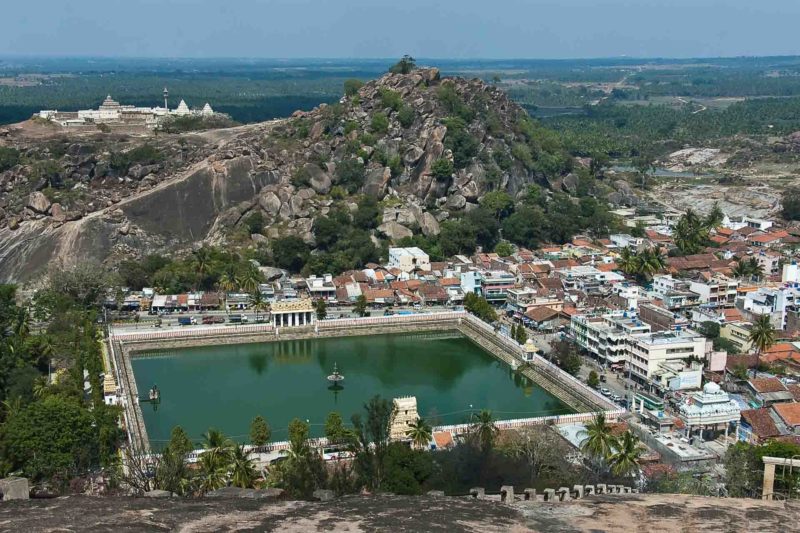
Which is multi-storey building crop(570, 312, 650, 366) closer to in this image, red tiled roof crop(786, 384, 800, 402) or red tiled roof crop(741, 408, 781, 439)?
red tiled roof crop(786, 384, 800, 402)

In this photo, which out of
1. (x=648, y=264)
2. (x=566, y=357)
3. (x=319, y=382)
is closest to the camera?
(x=566, y=357)

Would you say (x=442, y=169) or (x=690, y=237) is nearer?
(x=690, y=237)

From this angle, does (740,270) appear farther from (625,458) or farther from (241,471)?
(241,471)

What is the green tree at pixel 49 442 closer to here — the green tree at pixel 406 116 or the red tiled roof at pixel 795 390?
the red tiled roof at pixel 795 390

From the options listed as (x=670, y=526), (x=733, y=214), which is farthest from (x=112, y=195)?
(x=670, y=526)

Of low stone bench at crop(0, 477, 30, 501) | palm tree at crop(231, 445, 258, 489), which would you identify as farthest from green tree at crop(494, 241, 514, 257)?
low stone bench at crop(0, 477, 30, 501)

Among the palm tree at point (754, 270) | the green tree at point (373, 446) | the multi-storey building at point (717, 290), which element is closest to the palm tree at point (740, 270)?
the palm tree at point (754, 270)

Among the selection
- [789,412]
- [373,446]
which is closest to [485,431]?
[373,446]
